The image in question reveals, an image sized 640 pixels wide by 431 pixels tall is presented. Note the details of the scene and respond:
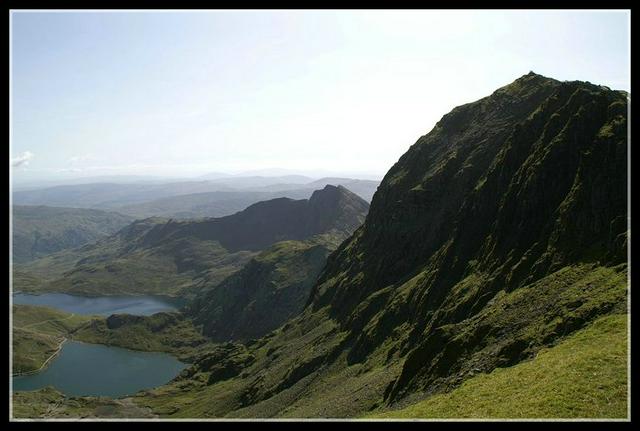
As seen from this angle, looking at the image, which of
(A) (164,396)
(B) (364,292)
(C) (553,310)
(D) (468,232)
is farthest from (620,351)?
(A) (164,396)

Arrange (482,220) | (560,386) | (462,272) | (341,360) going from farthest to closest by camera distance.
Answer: (341,360) → (482,220) → (462,272) → (560,386)

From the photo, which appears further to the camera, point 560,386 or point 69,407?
point 69,407

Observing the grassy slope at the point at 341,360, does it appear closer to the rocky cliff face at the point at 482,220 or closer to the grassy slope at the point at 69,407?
the rocky cliff face at the point at 482,220

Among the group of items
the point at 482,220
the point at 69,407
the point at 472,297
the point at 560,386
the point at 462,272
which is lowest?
the point at 69,407

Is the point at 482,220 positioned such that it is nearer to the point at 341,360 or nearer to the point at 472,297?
the point at 472,297

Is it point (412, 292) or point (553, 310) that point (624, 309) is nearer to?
point (553, 310)

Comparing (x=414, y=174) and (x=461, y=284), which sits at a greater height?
(x=414, y=174)

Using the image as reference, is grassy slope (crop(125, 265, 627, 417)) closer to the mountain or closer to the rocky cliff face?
the mountain

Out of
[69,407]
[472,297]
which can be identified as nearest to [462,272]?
[472,297]
